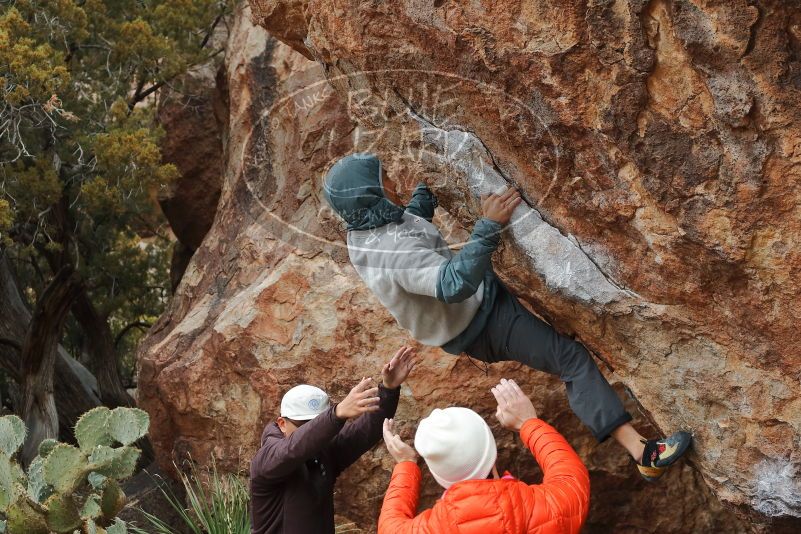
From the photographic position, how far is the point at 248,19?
9008 millimetres

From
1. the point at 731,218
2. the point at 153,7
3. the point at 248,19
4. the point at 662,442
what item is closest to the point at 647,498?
the point at 662,442

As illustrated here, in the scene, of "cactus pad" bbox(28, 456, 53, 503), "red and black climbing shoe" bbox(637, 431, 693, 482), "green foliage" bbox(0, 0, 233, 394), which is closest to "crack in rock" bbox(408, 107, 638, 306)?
"red and black climbing shoe" bbox(637, 431, 693, 482)

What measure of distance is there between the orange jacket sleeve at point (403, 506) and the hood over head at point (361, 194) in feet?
A: 3.51

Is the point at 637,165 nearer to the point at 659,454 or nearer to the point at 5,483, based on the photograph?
the point at 659,454

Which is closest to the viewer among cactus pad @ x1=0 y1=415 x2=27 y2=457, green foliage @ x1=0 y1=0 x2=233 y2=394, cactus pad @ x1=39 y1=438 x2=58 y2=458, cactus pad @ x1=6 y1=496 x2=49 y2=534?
cactus pad @ x1=6 y1=496 x2=49 y2=534

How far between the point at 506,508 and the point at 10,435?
3331 mm

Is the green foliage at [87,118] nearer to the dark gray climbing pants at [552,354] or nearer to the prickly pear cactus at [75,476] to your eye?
the prickly pear cactus at [75,476]

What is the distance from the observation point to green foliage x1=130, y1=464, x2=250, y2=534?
671 centimetres

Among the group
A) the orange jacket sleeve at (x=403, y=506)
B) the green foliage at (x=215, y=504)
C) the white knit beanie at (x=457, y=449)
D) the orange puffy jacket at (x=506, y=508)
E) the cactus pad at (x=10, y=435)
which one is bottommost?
the green foliage at (x=215, y=504)

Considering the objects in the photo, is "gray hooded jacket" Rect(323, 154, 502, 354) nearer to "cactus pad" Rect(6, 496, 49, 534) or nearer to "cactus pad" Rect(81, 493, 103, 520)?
"cactus pad" Rect(81, 493, 103, 520)

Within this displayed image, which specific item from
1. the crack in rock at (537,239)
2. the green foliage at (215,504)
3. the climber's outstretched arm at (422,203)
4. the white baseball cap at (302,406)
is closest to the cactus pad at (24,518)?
the white baseball cap at (302,406)

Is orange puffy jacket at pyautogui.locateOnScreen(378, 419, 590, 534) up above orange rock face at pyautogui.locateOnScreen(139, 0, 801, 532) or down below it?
below

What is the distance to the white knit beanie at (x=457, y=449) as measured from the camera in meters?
3.35

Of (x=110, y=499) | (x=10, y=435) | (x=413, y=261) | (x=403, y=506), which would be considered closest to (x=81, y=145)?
(x=10, y=435)
